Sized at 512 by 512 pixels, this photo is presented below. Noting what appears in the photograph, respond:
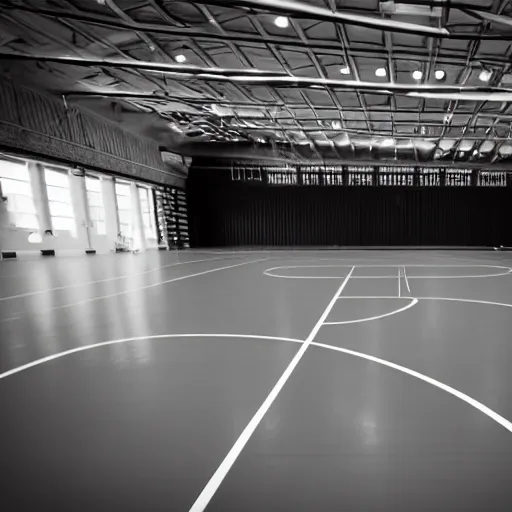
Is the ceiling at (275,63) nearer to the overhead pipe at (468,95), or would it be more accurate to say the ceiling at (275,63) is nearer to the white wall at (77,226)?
the overhead pipe at (468,95)

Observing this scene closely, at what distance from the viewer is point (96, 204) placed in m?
15.8

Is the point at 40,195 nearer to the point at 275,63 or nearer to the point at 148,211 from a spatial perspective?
the point at 148,211

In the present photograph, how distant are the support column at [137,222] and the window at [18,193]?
5.18 m

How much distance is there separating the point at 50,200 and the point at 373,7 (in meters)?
10.2

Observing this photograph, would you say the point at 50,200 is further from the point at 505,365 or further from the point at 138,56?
Answer: the point at 505,365

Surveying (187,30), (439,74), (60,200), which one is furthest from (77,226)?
(439,74)

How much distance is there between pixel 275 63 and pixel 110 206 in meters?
8.48

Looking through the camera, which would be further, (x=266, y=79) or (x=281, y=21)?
(x=266, y=79)

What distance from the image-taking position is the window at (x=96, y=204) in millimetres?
15430

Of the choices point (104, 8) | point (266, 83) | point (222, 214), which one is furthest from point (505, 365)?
point (222, 214)

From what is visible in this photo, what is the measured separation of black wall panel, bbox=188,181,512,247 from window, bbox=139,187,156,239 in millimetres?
4233

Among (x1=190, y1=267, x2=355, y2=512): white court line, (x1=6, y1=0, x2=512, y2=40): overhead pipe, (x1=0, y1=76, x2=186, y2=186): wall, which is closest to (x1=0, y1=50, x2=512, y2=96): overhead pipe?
(x1=6, y1=0, x2=512, y2=40): overhead pipe

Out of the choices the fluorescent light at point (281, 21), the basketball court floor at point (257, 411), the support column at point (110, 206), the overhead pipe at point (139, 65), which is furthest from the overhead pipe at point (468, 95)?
the support column at point (110, 206)

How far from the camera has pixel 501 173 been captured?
22453mm
